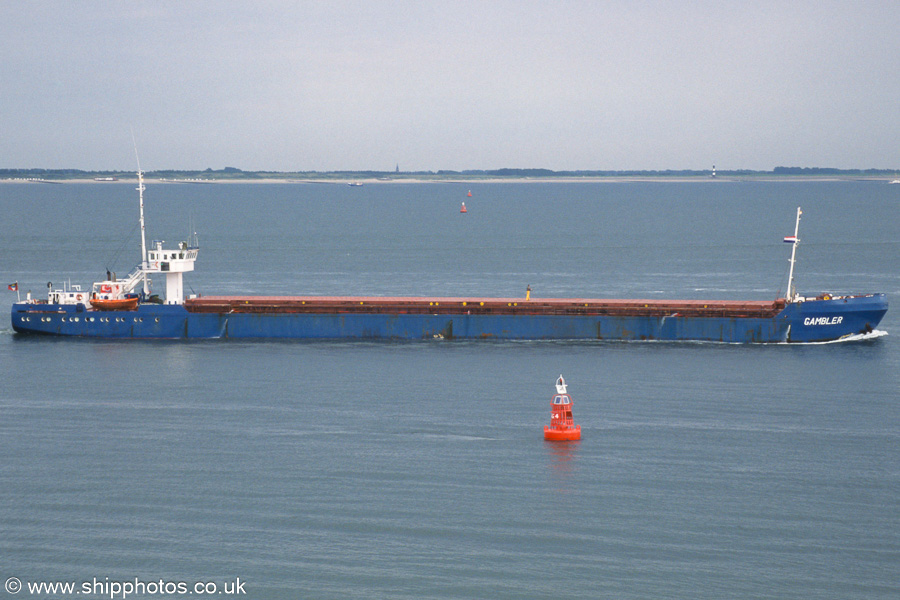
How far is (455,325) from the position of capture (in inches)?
2539

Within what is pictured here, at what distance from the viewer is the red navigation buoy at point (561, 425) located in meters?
41.2

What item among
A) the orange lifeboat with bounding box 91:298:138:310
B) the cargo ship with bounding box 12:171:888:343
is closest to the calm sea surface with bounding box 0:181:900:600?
the cargo ship with bounding box 12:171:888:343

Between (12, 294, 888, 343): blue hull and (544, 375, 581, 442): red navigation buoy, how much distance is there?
73.2 feet

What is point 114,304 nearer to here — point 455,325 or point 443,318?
point 443,318

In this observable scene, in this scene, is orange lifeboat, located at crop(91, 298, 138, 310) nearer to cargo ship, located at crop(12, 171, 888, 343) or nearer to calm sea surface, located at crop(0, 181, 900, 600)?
cargo ship, located at crop(12, 171, 888, 343)

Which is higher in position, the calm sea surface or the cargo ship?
the cargo ship

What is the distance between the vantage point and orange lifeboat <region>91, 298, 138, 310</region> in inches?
2601

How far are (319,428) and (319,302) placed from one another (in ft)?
76.1

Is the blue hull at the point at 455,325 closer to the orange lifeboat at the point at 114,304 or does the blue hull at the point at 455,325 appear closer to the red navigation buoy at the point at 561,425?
the orange lifeboat at the point at 114,304

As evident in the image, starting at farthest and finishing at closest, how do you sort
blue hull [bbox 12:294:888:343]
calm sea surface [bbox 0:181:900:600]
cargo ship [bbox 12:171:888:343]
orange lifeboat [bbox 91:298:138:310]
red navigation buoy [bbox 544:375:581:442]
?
orange lifeboat [bbox 91:298:138:310] < cargo ship [bbox 12:171:888:343] < blue hull [bbox 12:294:888:343] < red navigation buoy [bbox 544:375:581:442] < calm sea surface [bbox 0:181:900:600]

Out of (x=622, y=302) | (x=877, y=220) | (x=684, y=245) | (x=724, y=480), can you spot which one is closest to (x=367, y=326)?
(x=622, y=302)

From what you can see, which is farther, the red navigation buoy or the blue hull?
the blue hull

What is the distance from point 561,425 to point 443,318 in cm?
2403

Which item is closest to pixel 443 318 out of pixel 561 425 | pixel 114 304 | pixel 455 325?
pixel 455 325
